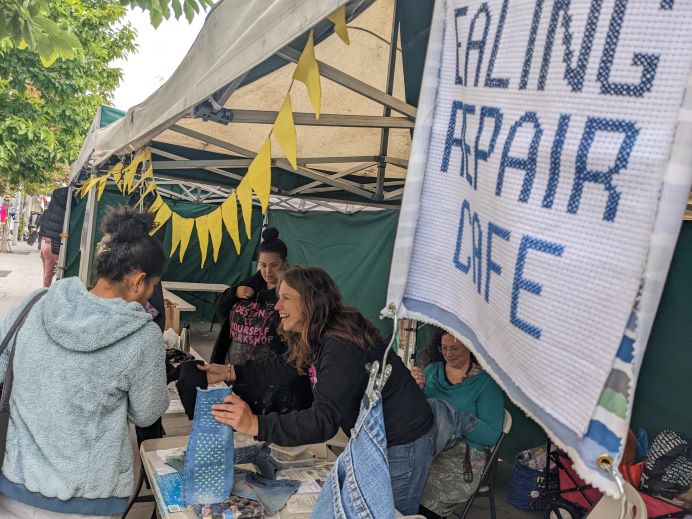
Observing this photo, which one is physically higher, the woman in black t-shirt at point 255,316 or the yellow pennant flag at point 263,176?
the yellow pennant flag at point 263,176

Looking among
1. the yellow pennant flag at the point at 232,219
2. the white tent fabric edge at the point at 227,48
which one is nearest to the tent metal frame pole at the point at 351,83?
the white tent fabric edge at the point at 227,48

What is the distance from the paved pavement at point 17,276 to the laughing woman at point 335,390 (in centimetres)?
626

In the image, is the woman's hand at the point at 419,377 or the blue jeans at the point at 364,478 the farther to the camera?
the woman's hand at the point at 419,377

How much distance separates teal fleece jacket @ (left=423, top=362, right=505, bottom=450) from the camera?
9.53ft

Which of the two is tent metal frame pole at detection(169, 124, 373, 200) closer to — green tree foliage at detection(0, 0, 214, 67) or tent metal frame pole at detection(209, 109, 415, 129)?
tent metal frame pole at detection(209, 109, 415, 129)

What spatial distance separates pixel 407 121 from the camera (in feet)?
8.23

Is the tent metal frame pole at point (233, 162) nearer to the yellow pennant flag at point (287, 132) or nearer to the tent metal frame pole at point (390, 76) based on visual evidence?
the tent metal frame pole at point (390, 76)

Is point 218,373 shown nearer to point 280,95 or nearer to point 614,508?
point 280,95

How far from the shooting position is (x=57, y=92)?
34.2 feet

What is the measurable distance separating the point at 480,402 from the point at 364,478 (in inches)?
84.0

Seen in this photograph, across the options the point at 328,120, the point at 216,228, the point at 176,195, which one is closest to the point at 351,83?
the point at 328,120

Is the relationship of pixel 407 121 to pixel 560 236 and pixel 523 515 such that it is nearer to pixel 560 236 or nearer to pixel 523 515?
pixel 560 236

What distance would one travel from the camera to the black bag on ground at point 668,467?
2990 mm

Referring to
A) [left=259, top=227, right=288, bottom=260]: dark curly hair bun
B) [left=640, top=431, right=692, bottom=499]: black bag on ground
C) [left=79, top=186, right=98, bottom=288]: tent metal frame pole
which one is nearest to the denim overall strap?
[left=259, top=227, right=288, bottom=260]: dark curly hair bun
